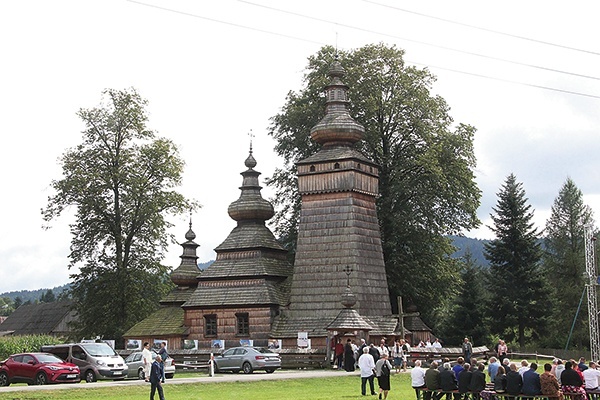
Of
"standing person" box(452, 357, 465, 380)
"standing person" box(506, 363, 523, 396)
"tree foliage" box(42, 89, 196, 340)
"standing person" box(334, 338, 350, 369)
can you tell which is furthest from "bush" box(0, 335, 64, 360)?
"standing person" box(506, 363, 523, 396)

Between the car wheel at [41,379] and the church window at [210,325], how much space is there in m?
17.3

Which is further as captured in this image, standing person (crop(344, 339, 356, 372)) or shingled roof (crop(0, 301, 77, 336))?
shingled roof (crop(0, 301, 77, 336))

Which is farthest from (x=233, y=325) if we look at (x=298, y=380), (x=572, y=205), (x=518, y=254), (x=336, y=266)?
(x=572, y=205)

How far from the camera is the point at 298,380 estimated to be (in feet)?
92.3

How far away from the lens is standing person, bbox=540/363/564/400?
18.5 meters

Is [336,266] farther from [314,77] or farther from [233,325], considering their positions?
[314,77]

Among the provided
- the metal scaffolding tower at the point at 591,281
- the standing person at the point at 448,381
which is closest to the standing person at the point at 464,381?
the standing person at the point at 448,381

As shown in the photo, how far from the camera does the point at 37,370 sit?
27984 millimetres

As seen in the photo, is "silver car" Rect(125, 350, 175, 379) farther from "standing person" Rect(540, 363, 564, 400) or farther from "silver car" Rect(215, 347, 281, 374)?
"standing person" Rect(540, 363, 564, 400)

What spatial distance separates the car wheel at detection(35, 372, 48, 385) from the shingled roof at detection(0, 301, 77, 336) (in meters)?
72.8

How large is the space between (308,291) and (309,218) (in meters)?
4.18

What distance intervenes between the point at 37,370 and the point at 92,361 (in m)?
2.69

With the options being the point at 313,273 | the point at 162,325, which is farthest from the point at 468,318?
the point at 162,325

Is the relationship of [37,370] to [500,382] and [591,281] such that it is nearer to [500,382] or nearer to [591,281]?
[500,382]
